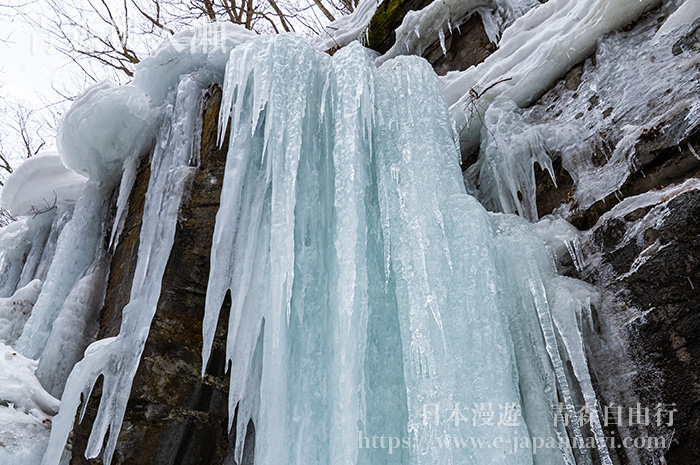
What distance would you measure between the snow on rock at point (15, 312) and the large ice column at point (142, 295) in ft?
3.21

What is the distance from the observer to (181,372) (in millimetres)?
2617

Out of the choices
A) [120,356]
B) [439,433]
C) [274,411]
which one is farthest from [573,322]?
[120,356]

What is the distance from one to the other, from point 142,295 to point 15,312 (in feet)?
6.93

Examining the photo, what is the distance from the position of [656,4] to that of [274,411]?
3165 mm

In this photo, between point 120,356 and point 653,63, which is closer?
point 120,356

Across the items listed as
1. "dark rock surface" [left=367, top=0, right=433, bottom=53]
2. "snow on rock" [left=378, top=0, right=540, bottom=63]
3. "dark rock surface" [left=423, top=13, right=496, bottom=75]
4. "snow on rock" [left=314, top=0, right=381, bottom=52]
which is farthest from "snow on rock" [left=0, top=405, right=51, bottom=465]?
"dark rock surface" [left=367, top=0, right=433, bottom=53]

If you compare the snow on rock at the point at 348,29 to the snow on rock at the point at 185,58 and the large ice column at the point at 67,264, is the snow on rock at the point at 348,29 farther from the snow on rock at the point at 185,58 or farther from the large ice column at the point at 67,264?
the large ice column at the point at 67,264

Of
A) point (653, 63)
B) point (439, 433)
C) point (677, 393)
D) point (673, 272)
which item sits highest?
point (653, 63)

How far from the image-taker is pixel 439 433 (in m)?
1.83

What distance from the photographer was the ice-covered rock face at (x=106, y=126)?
3.39m

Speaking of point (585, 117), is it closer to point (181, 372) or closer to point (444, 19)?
point (444, 19)

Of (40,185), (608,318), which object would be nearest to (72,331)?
(40,185)

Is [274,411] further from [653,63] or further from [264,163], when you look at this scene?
[653,63]

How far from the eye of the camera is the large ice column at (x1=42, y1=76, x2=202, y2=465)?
2.30 metres
